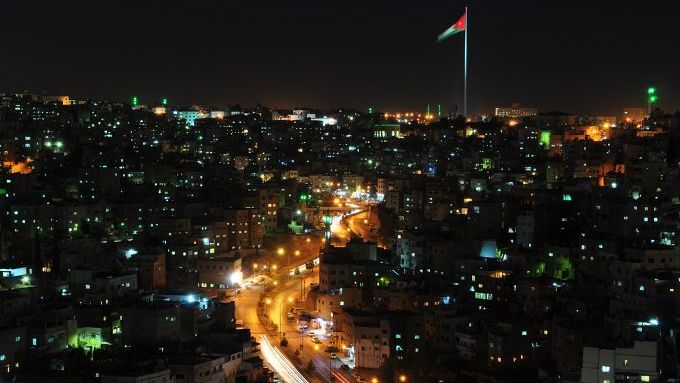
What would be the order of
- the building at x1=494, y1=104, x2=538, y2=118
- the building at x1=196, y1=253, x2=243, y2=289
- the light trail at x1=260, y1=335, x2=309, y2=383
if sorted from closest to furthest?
1. the light trail at x1=260, y1=335, x2=309, y2=383
2. the building at x1=196, y1=253, x2=243, y2=289
3. the building at x1=494, y1=104, x2=538, y2=118

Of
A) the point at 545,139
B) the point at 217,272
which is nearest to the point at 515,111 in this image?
the point at 545,139

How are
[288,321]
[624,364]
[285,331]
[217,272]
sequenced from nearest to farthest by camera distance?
[624,364] < [285,331] < [288,321] < [217,272]

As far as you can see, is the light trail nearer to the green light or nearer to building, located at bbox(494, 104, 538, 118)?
the green light

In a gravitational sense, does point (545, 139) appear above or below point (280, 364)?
above

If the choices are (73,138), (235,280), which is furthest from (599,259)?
(73,138)

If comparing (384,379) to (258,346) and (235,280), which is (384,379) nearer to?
(258,346)

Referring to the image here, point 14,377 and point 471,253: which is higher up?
point 471,253

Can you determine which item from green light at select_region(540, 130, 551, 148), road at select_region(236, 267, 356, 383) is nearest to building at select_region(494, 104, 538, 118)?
green light at select_region(540, 130, 551, 148)

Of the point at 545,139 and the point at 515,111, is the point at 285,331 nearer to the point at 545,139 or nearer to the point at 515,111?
the point at 545,139

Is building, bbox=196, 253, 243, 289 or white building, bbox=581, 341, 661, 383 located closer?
white building, bbox=581, 341, 661, 383
